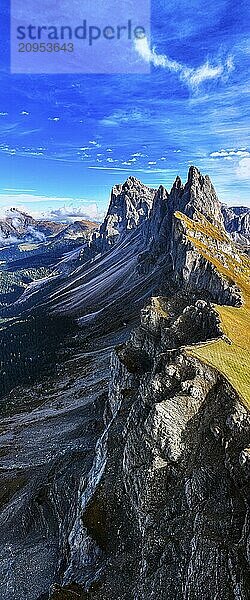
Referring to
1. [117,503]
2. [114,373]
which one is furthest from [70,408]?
[117,503]

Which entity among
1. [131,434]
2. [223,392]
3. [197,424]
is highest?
[223,392]

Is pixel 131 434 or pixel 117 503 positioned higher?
pixel 131 434

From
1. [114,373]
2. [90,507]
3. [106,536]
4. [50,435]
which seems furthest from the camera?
[50,435]

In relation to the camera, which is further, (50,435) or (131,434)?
(50,435)

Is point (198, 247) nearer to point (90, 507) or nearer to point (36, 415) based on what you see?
point (36, 415)

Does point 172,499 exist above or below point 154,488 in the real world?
below

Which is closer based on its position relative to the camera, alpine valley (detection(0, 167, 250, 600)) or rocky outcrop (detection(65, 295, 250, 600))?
rocky outcrop (detection(65, 295, 250, 600))

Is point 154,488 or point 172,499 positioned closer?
point 172,499

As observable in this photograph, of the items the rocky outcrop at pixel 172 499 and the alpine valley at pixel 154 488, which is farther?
the alpine valley at pixel 154 488
